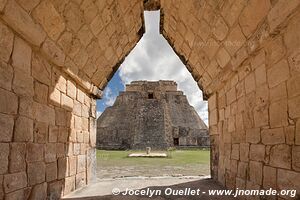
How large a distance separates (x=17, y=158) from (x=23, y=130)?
0.34m

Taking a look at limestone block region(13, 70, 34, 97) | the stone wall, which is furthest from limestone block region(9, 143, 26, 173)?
limestone block region(13, 70, 34, 97)

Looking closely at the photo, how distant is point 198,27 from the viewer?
16.9 feet

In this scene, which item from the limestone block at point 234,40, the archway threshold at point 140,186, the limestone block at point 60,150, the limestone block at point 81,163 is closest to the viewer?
the limestone block at point 234,40

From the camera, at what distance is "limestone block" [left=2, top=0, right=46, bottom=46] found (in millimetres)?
2783

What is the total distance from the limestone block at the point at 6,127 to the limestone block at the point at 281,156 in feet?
10.00

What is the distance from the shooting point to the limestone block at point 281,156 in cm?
282

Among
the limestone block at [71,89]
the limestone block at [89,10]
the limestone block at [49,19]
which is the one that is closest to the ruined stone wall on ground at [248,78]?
the limestone block at [89,10]

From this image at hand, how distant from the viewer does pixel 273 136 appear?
125 inches

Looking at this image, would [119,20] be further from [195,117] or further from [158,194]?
[195,117]

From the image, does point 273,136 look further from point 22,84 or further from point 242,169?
point 22,84

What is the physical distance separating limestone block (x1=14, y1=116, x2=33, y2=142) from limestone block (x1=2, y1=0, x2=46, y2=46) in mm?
1007

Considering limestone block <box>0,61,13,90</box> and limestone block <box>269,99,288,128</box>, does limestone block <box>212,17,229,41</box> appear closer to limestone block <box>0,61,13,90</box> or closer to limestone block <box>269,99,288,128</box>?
limestone block <box>269,99,288,128</box>

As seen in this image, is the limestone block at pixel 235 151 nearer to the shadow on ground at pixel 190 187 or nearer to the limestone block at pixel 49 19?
the shadow on ground at pixel 190 187

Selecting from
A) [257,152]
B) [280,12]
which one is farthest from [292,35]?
[257,152]
